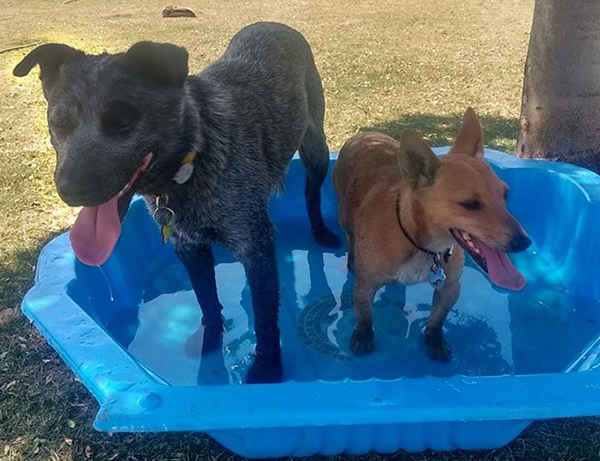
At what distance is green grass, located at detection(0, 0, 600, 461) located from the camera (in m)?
3.37

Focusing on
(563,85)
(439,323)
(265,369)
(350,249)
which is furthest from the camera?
(563,85)

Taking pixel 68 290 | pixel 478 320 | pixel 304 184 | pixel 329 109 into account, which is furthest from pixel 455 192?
pixel 329 109

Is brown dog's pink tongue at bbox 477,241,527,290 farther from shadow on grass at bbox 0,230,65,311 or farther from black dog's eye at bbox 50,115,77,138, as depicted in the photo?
shadow on grass at bbox 0,230,65,311

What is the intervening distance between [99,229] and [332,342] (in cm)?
181

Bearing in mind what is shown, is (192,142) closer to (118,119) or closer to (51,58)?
(118,119)

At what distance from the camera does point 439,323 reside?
380 cm

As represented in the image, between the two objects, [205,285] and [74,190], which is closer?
[74,190]

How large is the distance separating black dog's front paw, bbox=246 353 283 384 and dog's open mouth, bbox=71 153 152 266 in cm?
121

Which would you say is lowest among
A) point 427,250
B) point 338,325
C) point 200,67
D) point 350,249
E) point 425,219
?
Answer: point 200,67

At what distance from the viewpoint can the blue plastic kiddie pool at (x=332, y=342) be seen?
8.60 ft

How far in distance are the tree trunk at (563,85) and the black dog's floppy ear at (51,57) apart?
3.66 meters

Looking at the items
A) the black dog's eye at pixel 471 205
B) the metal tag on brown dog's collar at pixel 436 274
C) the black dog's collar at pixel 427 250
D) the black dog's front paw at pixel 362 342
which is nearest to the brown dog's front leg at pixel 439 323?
the metal tag on brown dog's collar at pixel 436 274

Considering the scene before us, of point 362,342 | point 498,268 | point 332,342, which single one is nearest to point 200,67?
point 332,342

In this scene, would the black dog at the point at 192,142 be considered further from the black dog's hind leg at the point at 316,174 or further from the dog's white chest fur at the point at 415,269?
the dog's white chest fur at the point at 415,269
